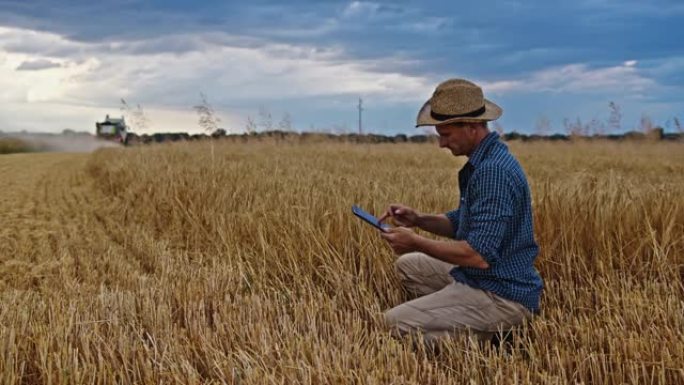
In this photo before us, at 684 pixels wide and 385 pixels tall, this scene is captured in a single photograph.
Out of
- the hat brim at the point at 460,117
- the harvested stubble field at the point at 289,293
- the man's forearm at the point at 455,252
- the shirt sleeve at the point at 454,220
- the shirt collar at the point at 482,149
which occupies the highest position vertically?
the hat brim at the point at 460,117

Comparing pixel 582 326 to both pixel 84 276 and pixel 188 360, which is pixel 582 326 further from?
pixel 84 276

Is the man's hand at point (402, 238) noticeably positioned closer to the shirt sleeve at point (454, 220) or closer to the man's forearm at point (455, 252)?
the man's forearm at point (455, 252)

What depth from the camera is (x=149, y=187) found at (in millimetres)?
8672

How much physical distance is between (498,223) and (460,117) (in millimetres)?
569

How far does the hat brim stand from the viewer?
11.4ft

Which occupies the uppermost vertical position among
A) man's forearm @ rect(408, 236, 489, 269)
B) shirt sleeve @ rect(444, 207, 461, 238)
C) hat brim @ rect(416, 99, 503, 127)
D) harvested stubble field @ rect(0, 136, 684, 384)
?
hat brim @ rect(416, 99, 503, 127)

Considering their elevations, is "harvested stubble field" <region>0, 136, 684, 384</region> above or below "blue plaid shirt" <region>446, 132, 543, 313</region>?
below

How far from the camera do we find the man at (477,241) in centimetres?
337

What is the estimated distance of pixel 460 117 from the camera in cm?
348

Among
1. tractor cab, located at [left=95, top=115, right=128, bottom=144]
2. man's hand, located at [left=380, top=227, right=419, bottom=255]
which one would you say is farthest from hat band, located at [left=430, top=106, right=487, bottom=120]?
tractor cab, located at [left=95, top=115, right=128, bottom=144]

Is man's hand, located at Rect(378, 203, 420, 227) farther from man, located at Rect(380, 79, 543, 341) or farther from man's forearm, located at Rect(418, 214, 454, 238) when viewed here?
man, located at Rect(380, 79, 543, 341)

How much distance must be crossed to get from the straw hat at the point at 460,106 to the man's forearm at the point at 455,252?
2.00ft

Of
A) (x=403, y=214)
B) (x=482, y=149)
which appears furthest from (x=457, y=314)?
(x=482, y=149)

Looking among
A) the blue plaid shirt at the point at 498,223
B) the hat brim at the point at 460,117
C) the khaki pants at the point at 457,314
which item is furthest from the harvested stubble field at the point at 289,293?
the hat brim at the point at 460,117
